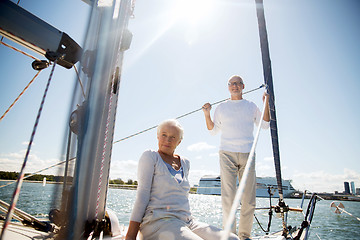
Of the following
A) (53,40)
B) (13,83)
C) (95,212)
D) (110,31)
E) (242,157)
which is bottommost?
(95,212)

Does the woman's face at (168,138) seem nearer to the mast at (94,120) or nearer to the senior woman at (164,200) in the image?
the senior woman at (164,200)

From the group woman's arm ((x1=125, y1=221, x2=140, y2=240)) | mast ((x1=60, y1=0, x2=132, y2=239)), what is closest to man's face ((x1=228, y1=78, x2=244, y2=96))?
mast ((x1=60, y1=0, x2=132, y2=239))

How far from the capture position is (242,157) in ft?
6.38

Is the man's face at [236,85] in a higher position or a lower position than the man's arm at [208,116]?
higher

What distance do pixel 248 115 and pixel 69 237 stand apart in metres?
1.77

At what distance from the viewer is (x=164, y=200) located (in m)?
1.02

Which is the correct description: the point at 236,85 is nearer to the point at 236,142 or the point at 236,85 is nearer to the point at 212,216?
the point at 236,142

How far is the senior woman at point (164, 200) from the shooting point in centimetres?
92

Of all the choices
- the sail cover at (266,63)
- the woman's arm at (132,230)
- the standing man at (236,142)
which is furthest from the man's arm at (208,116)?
the sail cover at (266,63)

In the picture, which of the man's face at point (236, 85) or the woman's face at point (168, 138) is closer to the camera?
the woman's face at point (168, 138)

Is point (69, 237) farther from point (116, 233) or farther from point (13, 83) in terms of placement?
point (13, 83)

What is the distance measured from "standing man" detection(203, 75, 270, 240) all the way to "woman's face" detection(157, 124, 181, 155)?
0.95 meters

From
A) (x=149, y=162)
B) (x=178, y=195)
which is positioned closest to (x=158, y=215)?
(x=178, y=195)

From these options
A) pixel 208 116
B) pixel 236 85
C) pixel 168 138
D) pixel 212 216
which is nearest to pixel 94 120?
pixel 168 138
